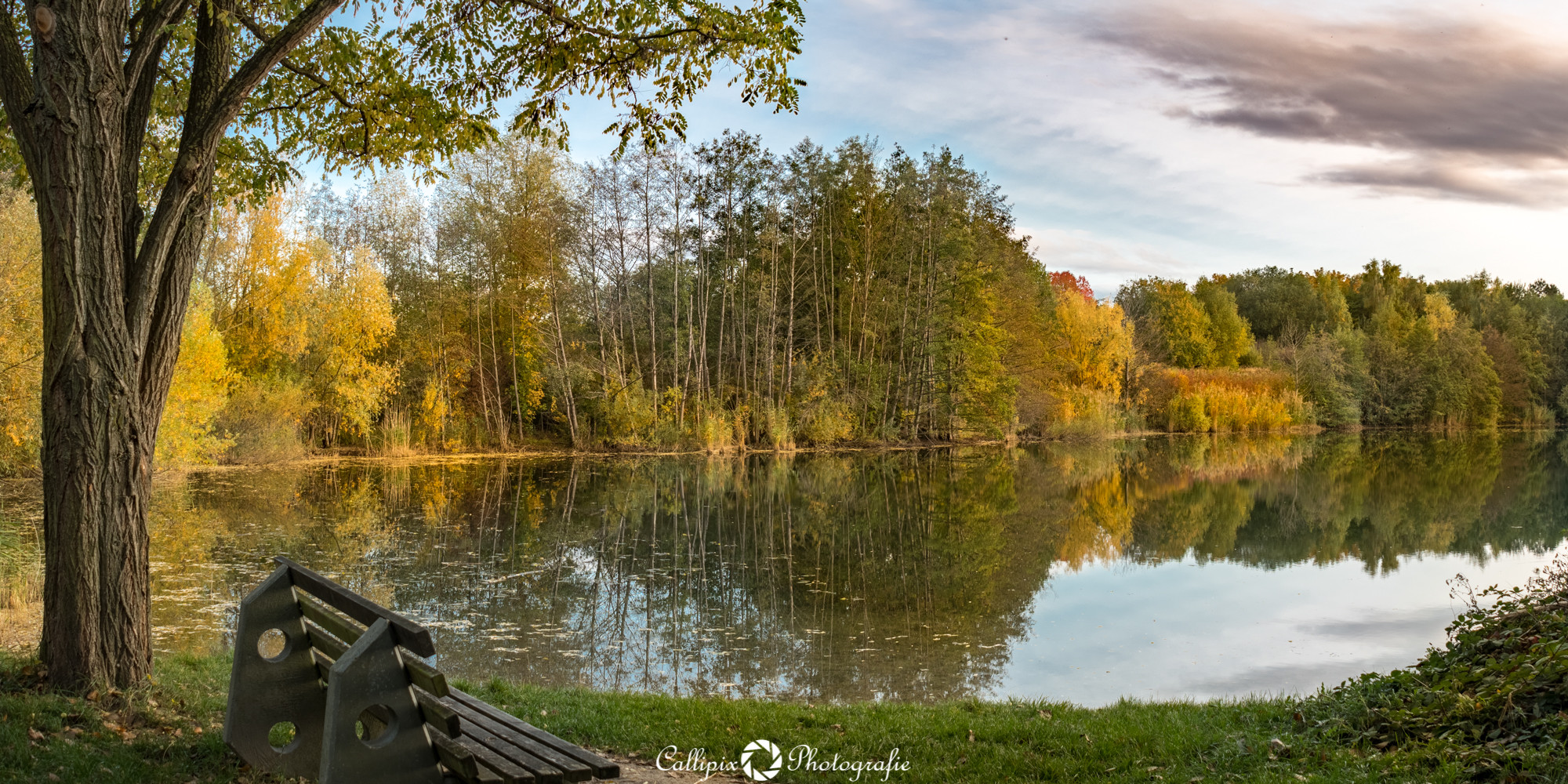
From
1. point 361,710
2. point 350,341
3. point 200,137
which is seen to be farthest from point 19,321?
point 361,710

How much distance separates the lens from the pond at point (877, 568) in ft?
25.4

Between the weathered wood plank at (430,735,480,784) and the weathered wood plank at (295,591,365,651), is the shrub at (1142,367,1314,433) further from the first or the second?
the weathered wood plank at (430,735,480,784)

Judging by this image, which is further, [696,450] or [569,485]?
[696,450]

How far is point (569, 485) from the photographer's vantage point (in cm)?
1981

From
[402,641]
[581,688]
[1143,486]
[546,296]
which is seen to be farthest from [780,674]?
[546,296]

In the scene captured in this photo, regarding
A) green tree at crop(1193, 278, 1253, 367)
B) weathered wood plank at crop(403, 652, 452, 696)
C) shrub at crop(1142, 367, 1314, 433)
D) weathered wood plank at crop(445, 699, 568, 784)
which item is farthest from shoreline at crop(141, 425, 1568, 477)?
weathered wood plank at crop(403, 652, 452, 696)

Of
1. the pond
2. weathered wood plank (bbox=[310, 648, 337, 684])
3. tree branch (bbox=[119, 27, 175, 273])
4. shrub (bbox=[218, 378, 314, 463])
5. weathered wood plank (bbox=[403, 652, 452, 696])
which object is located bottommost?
the pond

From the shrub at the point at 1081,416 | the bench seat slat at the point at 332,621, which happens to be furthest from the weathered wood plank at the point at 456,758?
the shrub at the point at 1081,416

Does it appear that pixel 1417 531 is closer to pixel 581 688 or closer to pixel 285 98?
pixel 581 688

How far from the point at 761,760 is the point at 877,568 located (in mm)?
7025

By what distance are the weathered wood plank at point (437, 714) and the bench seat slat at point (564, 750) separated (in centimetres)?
43

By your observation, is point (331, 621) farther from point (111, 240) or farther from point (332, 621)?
point (111, 240)

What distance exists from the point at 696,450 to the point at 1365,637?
20.2 m

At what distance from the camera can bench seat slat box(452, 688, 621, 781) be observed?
3385 millimetres
